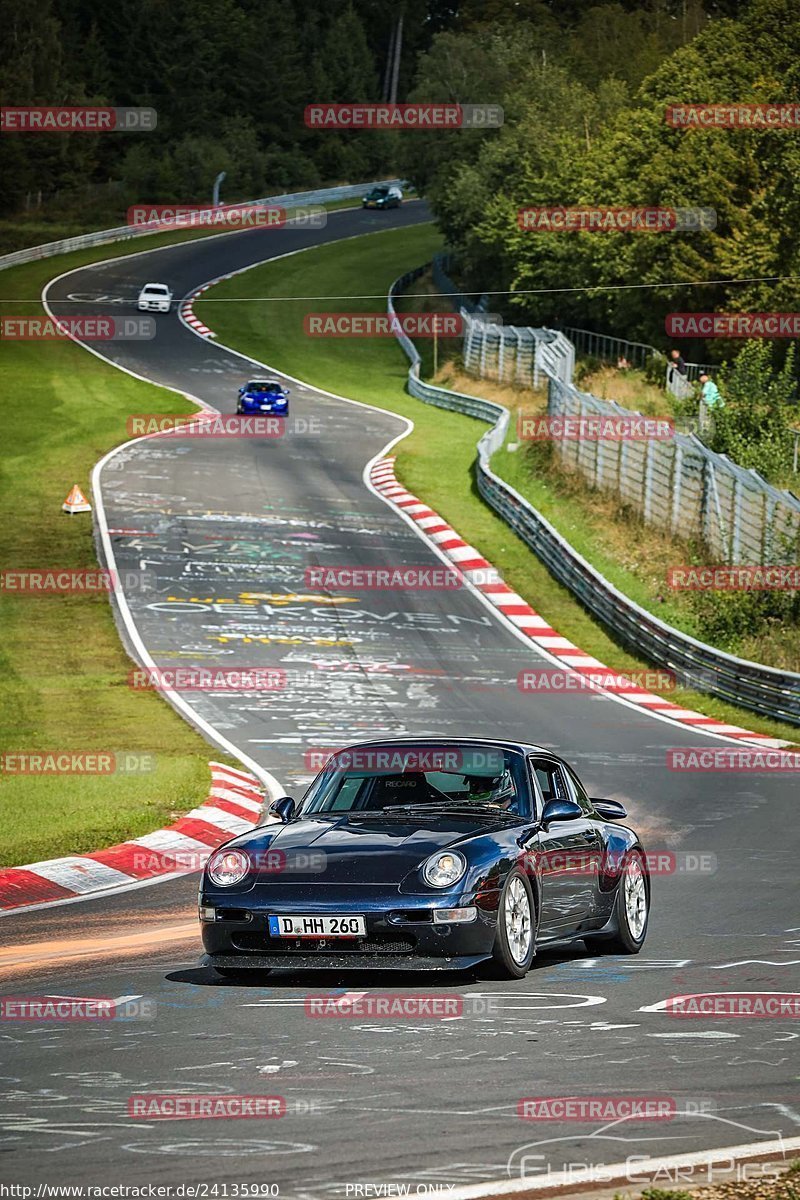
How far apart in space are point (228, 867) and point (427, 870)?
1.16 metres

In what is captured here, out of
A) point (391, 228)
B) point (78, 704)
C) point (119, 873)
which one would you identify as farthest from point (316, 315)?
point (119, 873)

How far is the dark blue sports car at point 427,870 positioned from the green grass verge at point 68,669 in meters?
5.14

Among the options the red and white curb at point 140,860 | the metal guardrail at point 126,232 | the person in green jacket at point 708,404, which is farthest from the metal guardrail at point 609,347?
the red and white curb at point 140,860

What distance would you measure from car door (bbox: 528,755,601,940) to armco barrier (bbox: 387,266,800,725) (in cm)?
1493

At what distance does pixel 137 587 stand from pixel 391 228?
7984 cm

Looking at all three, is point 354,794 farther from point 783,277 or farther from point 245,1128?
point 783,277

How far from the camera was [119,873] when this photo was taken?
14836mm

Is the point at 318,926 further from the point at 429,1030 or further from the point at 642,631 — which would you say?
the point at 642,631

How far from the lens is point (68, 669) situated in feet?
91.5

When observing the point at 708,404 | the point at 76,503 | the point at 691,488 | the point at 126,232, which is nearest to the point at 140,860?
the point at 691,488

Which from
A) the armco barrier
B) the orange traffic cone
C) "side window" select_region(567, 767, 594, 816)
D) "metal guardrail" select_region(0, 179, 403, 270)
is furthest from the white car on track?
"side window" select_region(567, 767, 594, 816)

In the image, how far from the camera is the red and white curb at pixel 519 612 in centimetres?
2639

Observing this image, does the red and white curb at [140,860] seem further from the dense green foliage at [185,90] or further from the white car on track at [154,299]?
the dense green foliage at [185,90]

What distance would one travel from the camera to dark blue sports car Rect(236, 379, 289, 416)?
181ft
